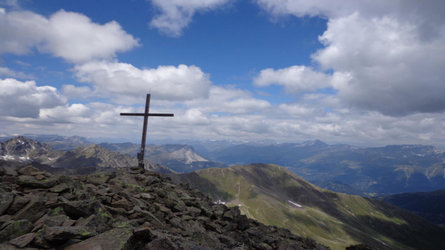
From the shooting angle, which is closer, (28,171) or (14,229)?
(14,229)

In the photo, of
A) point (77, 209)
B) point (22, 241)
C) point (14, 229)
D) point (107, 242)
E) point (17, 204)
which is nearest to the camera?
point (22, 241)

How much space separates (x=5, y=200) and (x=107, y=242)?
23.0ft

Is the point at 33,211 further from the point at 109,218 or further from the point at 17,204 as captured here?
the point at 109,218

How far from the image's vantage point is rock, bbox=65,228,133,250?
25.6 ft

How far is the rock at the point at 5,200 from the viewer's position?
1038cm

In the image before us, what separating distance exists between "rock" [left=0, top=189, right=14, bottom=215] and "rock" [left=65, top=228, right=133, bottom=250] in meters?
5.52

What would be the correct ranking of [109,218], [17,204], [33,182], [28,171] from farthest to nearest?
[28,171] < [33,182] < [109,218] < [17,204]

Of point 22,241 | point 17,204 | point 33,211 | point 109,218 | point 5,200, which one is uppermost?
point 5,200

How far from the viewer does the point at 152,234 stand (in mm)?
9156

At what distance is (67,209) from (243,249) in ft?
32.4

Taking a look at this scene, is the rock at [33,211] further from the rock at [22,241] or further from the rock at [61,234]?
the rock at [61,234]

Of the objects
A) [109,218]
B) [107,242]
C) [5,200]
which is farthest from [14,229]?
[107,242]

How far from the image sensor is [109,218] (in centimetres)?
1171

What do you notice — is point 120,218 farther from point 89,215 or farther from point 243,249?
point 243,249
